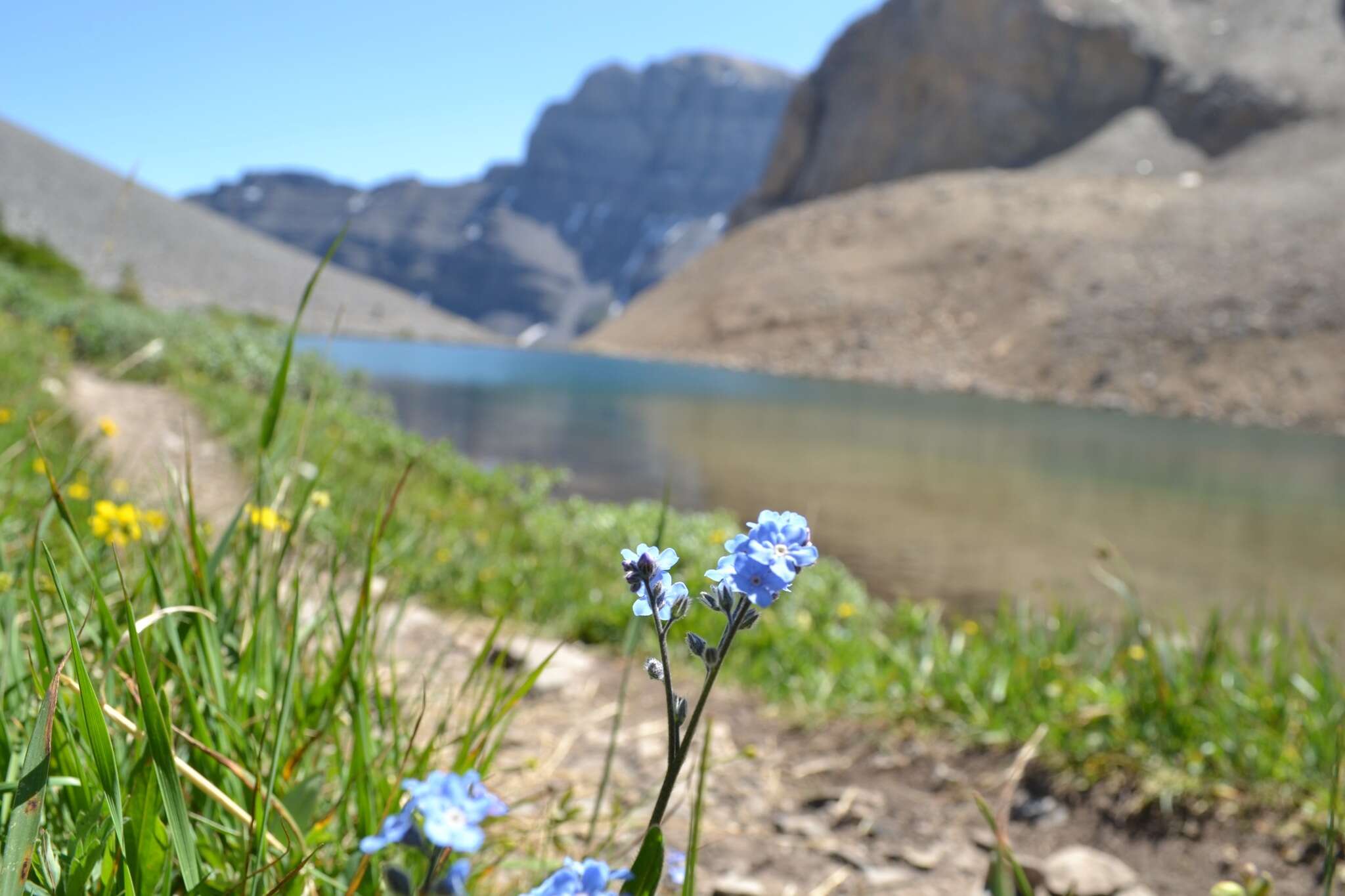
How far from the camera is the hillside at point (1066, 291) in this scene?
41438 mm

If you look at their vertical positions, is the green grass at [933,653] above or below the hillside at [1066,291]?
below

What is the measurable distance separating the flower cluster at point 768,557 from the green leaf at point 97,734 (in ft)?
2.15

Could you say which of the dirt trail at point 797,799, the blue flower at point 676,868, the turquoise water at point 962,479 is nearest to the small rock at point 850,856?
the dirt trail at point 797,799

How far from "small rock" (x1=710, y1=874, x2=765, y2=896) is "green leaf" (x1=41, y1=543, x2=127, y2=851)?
1.46 meters

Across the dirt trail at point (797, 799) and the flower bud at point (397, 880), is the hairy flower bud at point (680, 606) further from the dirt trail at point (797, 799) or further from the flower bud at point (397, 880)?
the dirt trail at point (797, 799)

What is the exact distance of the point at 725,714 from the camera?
364 centimetres

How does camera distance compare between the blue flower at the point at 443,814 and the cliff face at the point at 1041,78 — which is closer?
the blue flower at the point at 443,814

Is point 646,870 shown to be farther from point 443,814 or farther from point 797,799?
point 797,799

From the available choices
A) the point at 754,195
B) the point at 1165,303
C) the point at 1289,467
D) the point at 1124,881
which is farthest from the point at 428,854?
the point at 754,195

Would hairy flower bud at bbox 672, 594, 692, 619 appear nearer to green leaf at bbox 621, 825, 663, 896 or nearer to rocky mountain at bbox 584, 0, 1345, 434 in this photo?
green leaf at bbox 621, 825, 663, 896

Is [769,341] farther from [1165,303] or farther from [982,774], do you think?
[982,774]

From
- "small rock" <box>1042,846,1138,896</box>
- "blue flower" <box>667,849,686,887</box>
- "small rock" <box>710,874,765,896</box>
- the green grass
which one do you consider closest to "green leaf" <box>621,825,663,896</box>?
"blue flower" <box>667,849,686,887</box>

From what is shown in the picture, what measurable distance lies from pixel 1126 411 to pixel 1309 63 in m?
42.1

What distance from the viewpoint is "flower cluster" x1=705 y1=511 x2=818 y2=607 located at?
75 centimetres
